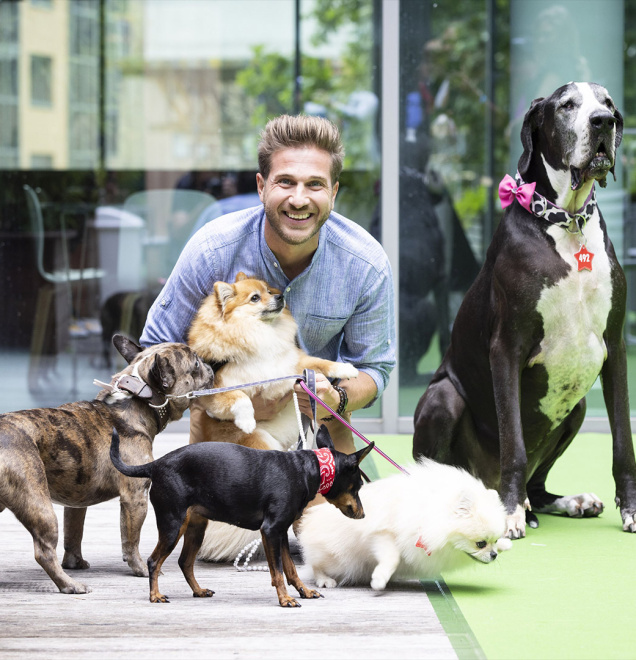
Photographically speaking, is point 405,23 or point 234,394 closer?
point 234,394

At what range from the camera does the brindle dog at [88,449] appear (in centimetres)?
245

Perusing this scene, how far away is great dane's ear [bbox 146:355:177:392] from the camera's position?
106 inches

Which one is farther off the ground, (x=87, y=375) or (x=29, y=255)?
(x=29, y=255)

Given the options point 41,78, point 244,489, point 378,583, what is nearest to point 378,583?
point 378,583

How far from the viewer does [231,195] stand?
616cm

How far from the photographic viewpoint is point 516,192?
3348 mm

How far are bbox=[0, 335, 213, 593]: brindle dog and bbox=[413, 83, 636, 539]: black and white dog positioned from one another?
1152 millimetres

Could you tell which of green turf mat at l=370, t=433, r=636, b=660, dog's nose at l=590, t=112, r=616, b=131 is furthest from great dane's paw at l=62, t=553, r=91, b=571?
dog's nose at l=590, t=112, r=616, b=131

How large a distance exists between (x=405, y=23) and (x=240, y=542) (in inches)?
152

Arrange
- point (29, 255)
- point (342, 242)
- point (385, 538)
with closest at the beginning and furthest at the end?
point (385, 538)
point (342, 242)
point (29, 255)

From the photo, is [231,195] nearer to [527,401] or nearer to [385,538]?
[527,401]

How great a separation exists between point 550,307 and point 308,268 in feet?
2.88

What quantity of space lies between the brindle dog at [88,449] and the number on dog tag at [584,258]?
4.57 ft

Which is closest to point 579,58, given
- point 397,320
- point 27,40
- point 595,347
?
point 397,320
